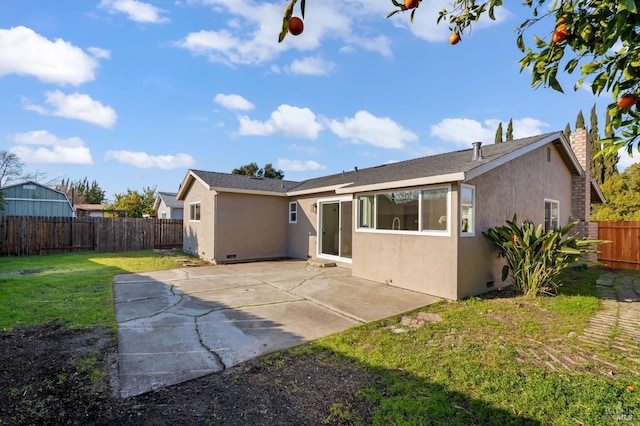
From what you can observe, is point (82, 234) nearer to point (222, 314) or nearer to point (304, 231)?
point (304, 231)

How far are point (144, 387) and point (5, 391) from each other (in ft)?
3.81

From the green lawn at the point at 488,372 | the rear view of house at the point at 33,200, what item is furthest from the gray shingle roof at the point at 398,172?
the rear view of house at the point at 33,200

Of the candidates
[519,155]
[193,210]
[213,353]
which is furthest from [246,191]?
[519,155]

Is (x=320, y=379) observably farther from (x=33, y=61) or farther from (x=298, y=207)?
(x=33, y=61)

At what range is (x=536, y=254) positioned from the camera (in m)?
6.22

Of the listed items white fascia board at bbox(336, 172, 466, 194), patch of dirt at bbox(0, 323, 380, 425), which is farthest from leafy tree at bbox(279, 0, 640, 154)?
white fascia board at bbox(336, 172, 466, 194)

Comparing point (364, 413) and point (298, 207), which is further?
point (298, 207)

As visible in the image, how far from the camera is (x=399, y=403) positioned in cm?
262

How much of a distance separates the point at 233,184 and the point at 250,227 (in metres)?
1.74

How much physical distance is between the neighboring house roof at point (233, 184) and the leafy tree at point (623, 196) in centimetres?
1832

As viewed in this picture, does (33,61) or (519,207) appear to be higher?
(33,61)

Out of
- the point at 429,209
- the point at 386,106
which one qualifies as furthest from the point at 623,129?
the point at 386,106

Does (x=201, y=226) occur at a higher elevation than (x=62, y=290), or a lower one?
higher

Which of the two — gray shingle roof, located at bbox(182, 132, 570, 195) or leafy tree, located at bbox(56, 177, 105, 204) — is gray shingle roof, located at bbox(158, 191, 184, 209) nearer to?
gray shingle roof, located at bbox(182, 132, 570, 195)
